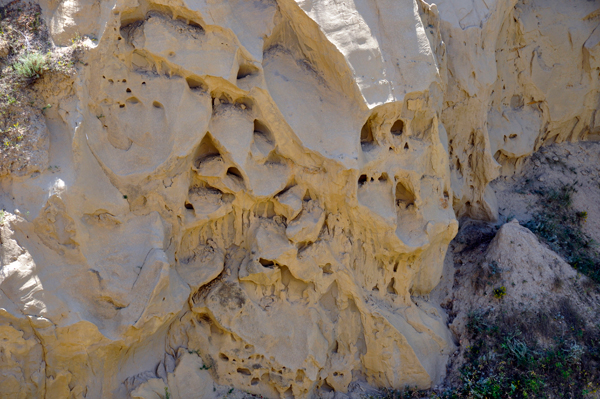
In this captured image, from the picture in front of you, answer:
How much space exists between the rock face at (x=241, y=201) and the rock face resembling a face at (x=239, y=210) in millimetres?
24

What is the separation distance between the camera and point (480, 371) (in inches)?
321

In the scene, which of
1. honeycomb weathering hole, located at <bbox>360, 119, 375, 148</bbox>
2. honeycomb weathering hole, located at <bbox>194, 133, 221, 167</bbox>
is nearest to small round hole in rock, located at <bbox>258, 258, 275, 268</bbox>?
honeycomb weathering hole, located at <bbox>194, 133, 221, 167</bbox>

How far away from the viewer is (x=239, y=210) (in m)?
7.53

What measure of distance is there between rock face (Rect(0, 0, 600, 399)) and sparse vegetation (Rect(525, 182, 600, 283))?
7.77ft

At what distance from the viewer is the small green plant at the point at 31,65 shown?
20.3ft

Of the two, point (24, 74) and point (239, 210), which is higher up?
point (24, 74)

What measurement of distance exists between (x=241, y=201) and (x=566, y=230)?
627cm

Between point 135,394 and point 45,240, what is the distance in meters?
2.24

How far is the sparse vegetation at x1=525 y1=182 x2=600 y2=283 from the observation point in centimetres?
932

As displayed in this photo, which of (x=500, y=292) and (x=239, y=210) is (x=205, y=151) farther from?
(x=500, y=292)

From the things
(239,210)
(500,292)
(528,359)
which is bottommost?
(528,359)

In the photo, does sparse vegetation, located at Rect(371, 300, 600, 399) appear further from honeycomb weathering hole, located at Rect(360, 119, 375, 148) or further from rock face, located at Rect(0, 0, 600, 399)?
honeycomb weathering hole, located at Rect(360, 119, 375, 148)

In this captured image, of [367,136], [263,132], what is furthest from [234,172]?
[367,136]

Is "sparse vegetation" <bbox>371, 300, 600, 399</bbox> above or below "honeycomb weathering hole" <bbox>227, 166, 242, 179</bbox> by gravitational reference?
below
